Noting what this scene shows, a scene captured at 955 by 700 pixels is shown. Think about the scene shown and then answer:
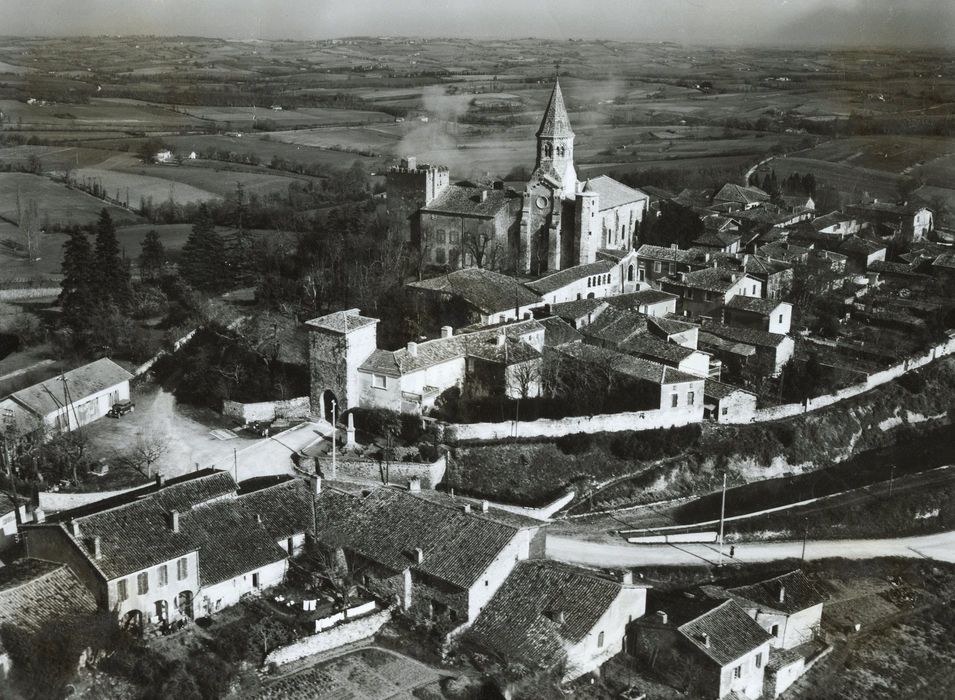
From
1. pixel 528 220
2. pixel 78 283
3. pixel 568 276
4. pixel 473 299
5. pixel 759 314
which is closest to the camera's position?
pixel 473 299

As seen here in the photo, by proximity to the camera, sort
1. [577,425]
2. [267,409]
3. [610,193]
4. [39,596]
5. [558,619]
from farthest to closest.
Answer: [610,193]
[577,425]
[267,409]
[558,619]
[39,596]

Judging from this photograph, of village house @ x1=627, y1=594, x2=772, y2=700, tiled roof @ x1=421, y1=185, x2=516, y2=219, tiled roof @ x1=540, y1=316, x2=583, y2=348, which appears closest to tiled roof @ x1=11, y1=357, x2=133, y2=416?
tiled roof @ x1=540, y1=316, x2=583, y2=348

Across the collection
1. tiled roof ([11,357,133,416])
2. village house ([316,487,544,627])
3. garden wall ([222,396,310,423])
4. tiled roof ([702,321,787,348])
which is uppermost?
tiled roof ([11,357,133,416])

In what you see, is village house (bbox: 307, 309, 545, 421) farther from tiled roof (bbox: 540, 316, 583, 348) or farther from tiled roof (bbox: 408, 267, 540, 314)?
tiled roof (bbox: 408, 267, 540, 314)

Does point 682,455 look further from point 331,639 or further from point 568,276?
point 331,639

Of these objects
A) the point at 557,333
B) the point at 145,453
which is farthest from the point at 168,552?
the point at 557,333

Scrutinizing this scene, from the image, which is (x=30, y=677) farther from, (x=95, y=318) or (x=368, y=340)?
(x=95, y=318)

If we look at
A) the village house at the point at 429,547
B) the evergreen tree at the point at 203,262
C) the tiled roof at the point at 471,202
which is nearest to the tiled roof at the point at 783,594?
the village house at the point at 429,547

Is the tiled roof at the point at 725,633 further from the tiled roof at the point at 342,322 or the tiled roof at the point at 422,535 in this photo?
the tiled roof at the point at 342,322
